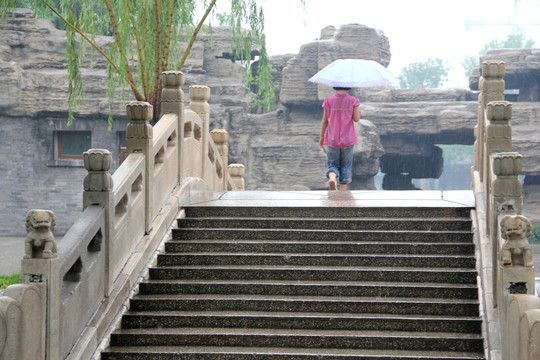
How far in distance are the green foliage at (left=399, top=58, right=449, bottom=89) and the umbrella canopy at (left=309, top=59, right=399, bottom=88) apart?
3985 cm

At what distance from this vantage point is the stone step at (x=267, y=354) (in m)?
4.99

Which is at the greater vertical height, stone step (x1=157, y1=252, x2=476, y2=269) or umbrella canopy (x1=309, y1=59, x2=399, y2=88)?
umbrella canopy (x1=309, y1=59, x2=399, y2=88)

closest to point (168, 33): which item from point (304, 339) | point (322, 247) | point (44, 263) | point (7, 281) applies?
point (322, 247)

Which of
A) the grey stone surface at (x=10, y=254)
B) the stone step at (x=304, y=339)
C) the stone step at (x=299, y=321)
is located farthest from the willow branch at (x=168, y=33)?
the grey stone surface at (x=10, y=254)

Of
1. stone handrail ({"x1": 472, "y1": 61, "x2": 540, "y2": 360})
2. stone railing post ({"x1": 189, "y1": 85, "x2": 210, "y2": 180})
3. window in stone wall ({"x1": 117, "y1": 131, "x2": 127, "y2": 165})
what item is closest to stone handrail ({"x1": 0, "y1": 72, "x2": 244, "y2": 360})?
stone railing post ({"x1": 189, "y1": 85, "x2": 210, "y2": 180})

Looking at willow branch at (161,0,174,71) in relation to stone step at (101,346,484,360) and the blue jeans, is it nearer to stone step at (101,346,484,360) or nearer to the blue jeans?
the blue jeans

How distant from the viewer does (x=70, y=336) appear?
4.75 meters

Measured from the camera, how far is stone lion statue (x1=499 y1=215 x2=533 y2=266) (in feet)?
14.3

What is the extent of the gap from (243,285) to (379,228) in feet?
4.52

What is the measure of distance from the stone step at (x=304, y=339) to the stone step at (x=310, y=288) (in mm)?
439

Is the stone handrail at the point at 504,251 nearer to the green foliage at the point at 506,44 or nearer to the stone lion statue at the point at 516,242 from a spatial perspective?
the stone lion statue at the point at 516,242

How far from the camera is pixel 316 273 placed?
593 cm

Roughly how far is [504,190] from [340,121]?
148 inches

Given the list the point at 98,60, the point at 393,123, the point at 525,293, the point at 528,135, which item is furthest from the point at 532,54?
the point at 525,293
